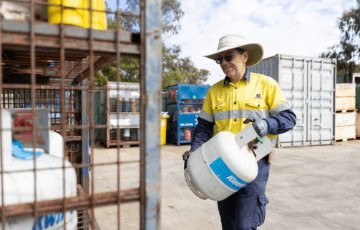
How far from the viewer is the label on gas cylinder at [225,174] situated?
2002mm

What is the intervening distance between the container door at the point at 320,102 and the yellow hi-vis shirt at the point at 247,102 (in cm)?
810

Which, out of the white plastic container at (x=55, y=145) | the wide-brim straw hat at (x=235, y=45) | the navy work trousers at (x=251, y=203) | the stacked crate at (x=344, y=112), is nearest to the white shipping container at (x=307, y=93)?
the stacked crate at (x=344, y=112)

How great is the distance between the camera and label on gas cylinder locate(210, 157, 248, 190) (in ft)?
6.57

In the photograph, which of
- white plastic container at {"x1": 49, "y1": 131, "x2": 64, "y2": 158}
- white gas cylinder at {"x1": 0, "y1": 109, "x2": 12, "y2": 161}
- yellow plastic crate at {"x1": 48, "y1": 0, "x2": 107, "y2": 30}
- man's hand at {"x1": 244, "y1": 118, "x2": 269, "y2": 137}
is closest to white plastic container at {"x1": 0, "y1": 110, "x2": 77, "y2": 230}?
white gas cylinder at {"x1": 0, "y1": 109, "x2": 12, "y2": 161}

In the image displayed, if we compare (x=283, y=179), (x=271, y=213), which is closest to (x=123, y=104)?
(x=283, y=179)

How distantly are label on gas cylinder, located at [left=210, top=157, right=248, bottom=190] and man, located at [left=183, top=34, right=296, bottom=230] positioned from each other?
1.18 feet

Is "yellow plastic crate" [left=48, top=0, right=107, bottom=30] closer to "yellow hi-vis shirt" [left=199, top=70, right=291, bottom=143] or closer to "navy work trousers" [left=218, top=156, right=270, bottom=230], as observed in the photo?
"yellow hi-vis shirt" [left=199, top=70, right=291, bottom=143]

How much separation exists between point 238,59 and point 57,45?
1.73m

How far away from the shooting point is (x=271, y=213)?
13.0 ft

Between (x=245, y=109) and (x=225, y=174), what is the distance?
0.67 metres

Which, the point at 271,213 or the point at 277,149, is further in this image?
the point at 277,149

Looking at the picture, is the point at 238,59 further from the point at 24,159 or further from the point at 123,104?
the point at 123,104

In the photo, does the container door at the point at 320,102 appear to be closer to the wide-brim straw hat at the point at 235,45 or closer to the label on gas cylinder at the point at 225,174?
the wide-brim straw hat at the point at 235,45

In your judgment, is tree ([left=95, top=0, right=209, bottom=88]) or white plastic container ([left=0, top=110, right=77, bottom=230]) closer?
white plastic container ([left=0, top=110, right=77, bottom=230])
